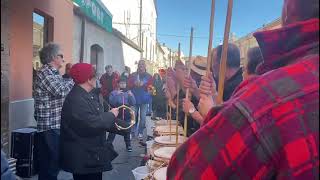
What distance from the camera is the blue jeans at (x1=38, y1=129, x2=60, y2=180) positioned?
4.83 m

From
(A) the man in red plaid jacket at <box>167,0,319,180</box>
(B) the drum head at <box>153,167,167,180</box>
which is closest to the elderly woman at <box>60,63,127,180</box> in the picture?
(B) the drum head at <box>153,167,167,180</box>

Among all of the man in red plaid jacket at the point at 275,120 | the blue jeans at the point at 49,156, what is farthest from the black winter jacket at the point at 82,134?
the man in red plaid jacket at the point at 275,120

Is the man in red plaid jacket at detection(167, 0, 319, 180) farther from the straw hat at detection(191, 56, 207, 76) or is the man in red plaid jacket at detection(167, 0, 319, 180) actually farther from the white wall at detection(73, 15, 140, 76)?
the white wall at detection(73, 15, 140, 76)

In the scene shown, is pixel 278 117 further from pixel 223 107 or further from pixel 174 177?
pixel 174 177

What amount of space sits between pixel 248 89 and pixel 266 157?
182 millimetres

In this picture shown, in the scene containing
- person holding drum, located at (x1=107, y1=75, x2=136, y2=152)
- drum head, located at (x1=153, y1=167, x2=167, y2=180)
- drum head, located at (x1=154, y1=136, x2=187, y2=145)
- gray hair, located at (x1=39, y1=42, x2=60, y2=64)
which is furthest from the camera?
person holding drum, located at (x1=107, y1=75, x2=136, y2=152)

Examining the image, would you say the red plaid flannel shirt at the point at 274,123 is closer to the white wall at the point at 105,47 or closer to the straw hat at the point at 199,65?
the straw hat at the point at 199,65

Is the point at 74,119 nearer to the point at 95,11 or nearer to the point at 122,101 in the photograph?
the point at 122,101

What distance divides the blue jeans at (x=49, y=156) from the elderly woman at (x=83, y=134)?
4.07ft

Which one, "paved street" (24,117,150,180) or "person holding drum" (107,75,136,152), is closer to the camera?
"paved street" (24,117,150,180)

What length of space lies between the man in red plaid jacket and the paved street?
15.8 ft

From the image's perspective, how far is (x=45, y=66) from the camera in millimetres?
4977

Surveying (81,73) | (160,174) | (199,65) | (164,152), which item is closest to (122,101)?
(199,65)

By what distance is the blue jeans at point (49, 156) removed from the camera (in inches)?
190
